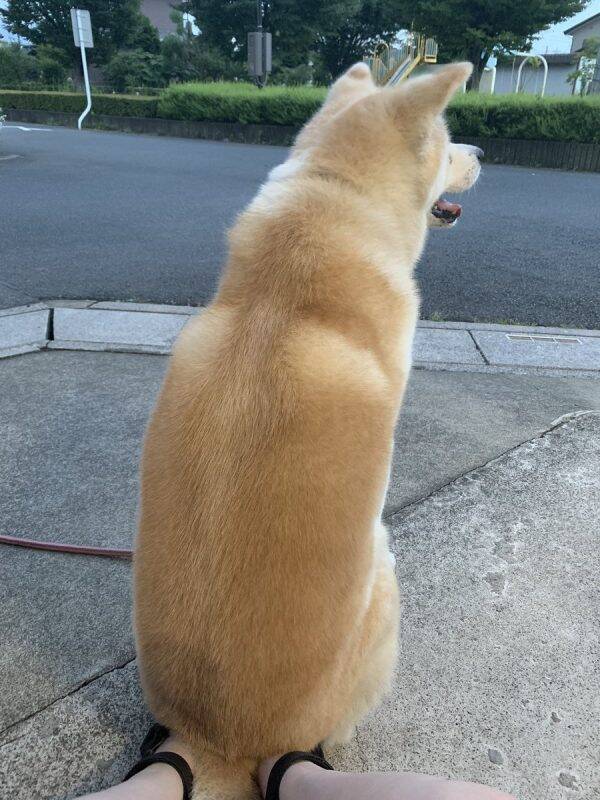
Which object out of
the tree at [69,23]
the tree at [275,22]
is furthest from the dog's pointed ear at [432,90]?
the tree at [69,23]

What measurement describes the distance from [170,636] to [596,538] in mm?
1920

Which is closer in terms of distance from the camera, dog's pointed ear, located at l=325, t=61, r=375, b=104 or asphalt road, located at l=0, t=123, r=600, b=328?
dog's pointed ear, located at l=325, t=61, r=375, b=104

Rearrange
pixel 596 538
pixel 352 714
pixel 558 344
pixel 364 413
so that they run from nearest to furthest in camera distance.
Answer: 1. pixel 364 413
2. pixel 352 714
3. pixel 596 538
4. pixel 558 344

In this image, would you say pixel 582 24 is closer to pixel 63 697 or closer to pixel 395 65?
pixel 395 65

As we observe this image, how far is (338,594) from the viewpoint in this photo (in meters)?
1.29

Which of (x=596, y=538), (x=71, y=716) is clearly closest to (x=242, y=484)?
(x=71, y=716)

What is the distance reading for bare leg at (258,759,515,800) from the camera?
1.04m

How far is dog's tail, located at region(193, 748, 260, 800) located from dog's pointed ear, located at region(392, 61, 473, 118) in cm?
175

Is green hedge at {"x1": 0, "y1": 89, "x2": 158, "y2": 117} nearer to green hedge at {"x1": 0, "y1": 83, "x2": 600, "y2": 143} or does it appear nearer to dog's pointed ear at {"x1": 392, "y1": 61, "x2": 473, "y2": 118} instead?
green hedge at {"x1": 0, "y1": 83, "x2": 600, "y2": 143}

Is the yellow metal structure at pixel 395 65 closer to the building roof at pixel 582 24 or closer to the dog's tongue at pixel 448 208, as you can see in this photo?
the dog's tongue at pixel 448 208

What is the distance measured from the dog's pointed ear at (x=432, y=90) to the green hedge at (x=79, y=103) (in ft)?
72.9

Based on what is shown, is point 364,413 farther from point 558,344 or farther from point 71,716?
point 558,344

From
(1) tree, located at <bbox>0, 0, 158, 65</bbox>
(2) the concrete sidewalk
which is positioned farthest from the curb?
(1) tree, located at <bbox>0, 0, 158, 65</bbox>

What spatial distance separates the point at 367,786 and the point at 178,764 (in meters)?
0.43
